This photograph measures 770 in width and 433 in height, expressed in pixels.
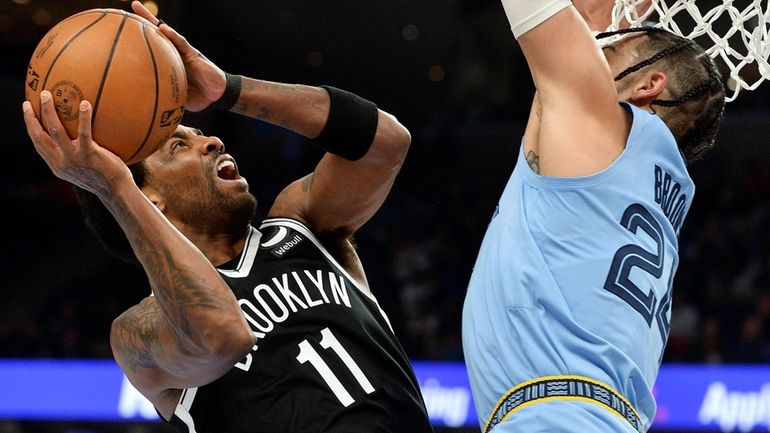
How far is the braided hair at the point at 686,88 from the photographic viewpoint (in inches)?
92.7

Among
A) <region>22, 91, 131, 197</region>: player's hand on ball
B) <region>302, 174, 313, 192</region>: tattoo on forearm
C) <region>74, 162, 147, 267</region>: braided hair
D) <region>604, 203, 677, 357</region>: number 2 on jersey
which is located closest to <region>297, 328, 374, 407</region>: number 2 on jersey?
<region>302, 174, 313, 192</region>: tattoo on forearm

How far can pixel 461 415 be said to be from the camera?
8469 mm

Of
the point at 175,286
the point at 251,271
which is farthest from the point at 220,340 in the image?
the point at 251,271

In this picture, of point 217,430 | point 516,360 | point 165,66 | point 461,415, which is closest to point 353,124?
point 165,66

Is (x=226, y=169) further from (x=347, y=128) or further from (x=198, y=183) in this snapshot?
(x=347, y=128)

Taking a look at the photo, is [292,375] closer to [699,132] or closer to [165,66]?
[165,66]

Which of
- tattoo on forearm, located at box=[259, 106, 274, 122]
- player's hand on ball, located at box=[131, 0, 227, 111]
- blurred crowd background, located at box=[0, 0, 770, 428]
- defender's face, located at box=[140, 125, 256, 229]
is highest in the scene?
player's hand on ball, located at box=[131, 0, 227, 111]

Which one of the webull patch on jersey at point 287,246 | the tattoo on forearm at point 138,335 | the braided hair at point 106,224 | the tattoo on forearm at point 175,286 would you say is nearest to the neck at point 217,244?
the webull patch on jersey at point 287,246

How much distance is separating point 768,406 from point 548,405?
6728 millimetres

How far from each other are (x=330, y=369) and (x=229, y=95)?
0.84 meters

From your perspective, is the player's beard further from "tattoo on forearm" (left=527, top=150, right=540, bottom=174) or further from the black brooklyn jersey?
"tattoo on forearm" (left=527, top=150, right=540, bottom=174)

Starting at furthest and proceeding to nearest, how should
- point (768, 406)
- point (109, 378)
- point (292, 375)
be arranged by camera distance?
point (109, 378) < point (768, 406) < point (292, 375)

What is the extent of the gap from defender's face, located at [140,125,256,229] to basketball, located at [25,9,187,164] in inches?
22.6

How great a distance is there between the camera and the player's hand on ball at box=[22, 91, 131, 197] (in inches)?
88.7
